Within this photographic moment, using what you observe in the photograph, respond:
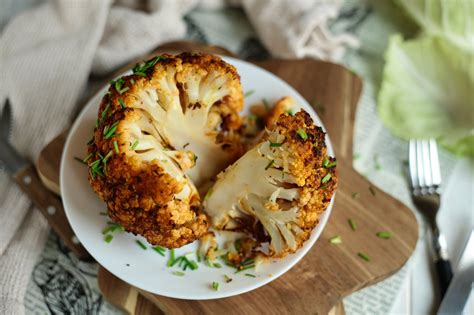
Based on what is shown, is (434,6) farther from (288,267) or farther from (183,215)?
(183,215)

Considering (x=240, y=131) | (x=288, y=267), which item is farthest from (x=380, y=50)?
(x=288, y=267)

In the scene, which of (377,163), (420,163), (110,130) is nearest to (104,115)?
(110,130)

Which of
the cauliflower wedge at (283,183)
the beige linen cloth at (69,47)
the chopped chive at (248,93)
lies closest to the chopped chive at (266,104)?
the chopped chive at (248,93)

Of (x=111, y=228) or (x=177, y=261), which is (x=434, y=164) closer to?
(x=177, y=261)

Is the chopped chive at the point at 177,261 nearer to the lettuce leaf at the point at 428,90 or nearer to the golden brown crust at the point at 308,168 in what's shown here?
the golden brown crust at the point at 308,168

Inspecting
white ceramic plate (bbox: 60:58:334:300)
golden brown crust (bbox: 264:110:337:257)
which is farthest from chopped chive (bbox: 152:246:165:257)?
golden brown crust (bbox: 264:110:337:257)

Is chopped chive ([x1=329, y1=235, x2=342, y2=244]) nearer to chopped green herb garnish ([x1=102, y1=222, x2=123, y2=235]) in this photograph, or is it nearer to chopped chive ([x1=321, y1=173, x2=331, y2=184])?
chopped chive ([x1=321, y1=173, x2=331, y2=184])

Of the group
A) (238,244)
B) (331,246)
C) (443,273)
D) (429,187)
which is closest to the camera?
(238,244)

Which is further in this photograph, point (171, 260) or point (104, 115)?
point (171, 260)
